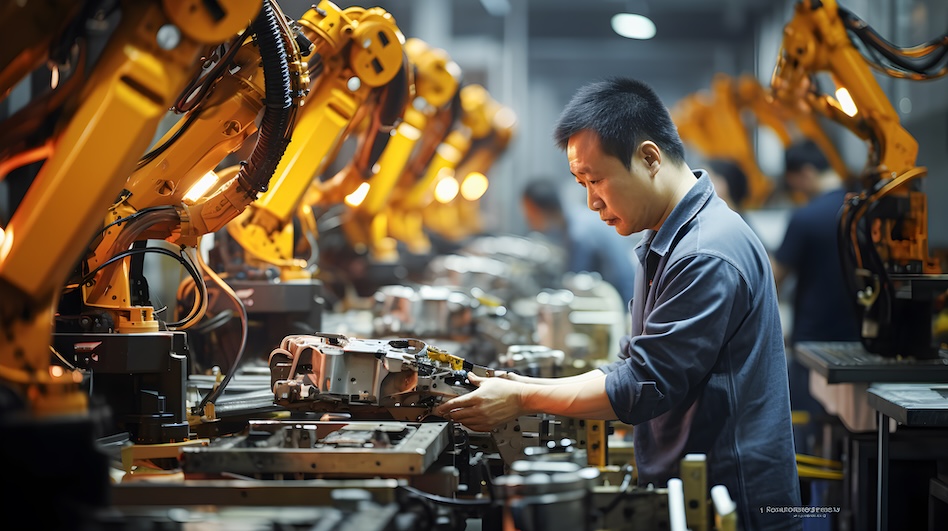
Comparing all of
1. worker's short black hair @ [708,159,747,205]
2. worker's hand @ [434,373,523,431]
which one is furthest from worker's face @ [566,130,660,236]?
worker's short black hair @ [708,159,747,205]

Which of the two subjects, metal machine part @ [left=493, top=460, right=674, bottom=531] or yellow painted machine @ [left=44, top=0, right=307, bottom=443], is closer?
metal machine part @ [left=493, top=460, right=674, bottom=531]

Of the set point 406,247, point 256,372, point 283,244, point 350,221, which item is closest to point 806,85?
point 283,244

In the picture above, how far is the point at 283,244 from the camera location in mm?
4617

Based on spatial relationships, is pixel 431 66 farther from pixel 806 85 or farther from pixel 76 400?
pixel 76 400

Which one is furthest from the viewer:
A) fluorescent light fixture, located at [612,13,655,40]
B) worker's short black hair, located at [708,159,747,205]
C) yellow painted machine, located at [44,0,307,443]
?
fluorescent light fixture, located at [612,13,655,40]

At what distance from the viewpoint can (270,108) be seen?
3.11 metres

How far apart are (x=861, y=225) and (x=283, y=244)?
273 cm

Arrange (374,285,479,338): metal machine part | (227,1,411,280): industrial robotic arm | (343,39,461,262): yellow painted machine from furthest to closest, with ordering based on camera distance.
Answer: (343,39,461,262): yellow painted machine
(374,285,479,338): metal machine part
(227,1,411,280): industrial robotic arm

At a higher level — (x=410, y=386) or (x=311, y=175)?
(x=311, y=175)

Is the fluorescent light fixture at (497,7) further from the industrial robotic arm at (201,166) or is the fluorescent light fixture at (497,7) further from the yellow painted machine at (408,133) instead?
the industrial robotic arm at (201,166)

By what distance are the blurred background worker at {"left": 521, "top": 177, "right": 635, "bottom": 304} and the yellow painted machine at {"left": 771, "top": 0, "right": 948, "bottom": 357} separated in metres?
3.44

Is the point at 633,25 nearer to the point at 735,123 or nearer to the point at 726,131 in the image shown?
the point at 735,123

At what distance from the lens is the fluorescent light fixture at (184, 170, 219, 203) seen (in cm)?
343

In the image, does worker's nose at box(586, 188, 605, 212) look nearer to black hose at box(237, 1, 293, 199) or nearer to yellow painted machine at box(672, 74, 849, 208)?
black hose at box(237, 1, 293, 199)
